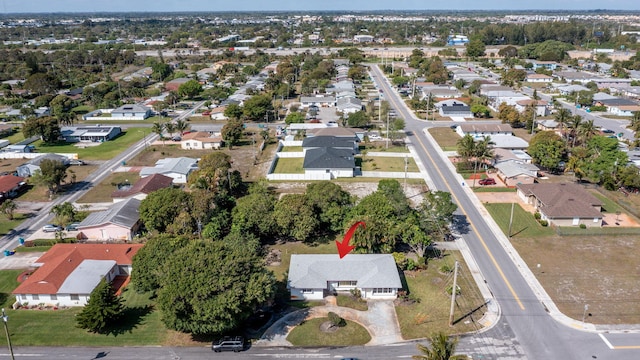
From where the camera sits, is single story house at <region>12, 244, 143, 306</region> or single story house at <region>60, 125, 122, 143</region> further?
single story house at <region>60, 125, 122, 143</region>

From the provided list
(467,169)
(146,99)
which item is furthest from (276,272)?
(146,99)

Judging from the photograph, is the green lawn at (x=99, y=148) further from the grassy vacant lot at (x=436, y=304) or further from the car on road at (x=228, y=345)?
the grassy vacant lot at (x=436, y=304)

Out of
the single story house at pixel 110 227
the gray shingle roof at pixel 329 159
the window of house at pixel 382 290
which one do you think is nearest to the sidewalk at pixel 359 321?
the window of house at pixel 382 290

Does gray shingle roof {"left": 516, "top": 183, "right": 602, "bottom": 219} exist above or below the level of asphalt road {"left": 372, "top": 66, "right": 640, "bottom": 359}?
above

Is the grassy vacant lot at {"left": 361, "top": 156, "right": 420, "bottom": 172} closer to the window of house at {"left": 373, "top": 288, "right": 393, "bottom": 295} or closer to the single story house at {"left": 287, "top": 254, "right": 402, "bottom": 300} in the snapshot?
the single story house at {"left": 287, "top": 254, "right": 402, "bottom": 300}

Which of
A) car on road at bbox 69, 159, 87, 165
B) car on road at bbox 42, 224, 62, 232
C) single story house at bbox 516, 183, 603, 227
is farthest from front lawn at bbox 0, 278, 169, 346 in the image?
single story house at bbox 516, 183, 603, 227

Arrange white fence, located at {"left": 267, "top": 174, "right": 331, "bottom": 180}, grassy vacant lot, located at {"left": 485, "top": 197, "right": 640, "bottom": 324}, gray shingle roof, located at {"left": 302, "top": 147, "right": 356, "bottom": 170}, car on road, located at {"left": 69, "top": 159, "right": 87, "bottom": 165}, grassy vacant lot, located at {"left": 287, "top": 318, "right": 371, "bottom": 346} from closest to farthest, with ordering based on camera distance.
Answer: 1. grassy vacant lot, located at {"left": 287, "top": 318, "right": 371, "bottom": 346}
2. grassy vacant lot, located at {"left": 485, "top": 197, "right": 640, "bottom": 324}
3. white fence, located at {"left": 267, "top": 174, "right": 331, "bottom": 180}
4. gray shingle roof, located at {"left": 302, "top": 147, "right": 356, "bottom": 170}
5. car on road, located at {"left": 69, "top": 159, "right": 87, "bottom": 165}
